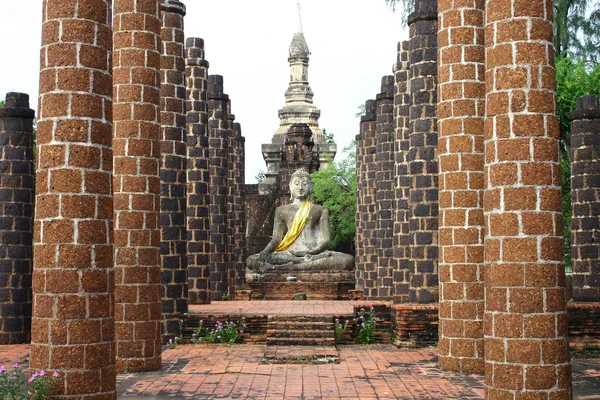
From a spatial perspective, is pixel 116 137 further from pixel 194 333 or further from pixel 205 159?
pixel 205 159

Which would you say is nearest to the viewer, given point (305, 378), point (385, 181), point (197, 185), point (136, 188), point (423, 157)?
point (305, 378)

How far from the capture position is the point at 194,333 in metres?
15.1

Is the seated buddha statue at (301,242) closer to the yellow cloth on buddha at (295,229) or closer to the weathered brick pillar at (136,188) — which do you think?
the yellow cloth on buddha at (295,229)

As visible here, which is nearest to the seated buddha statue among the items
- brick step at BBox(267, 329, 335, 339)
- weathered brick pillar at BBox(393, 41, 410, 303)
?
weathered brick pillar at BBox(393, 41, 410, 303)

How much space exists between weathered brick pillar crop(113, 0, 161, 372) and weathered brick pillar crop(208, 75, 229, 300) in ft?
33.8

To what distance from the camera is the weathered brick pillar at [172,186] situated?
14.7 metres

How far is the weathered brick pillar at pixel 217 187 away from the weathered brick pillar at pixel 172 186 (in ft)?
23.7

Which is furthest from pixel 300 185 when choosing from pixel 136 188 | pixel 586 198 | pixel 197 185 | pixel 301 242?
pixel 136 188

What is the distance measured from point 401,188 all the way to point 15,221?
6657mm

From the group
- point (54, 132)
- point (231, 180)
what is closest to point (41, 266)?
point (54, 132)

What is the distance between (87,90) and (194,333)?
287 inches

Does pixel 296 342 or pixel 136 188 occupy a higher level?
pixel 136 188

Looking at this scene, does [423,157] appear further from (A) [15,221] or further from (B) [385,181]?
(B) [385,181]

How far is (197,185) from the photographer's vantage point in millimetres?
18969
